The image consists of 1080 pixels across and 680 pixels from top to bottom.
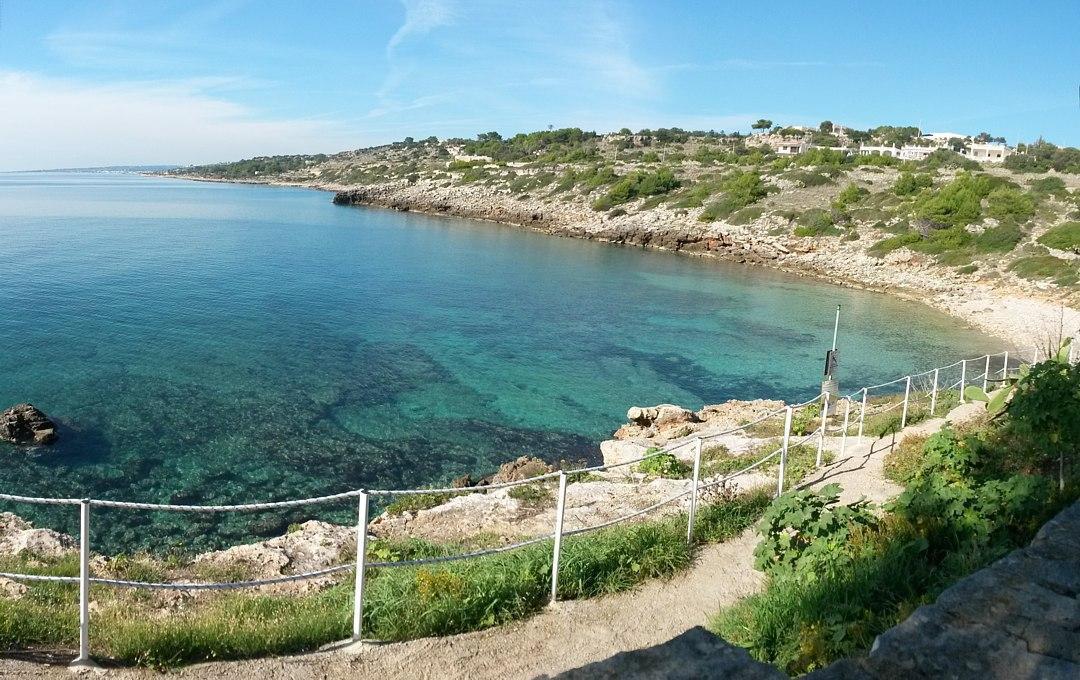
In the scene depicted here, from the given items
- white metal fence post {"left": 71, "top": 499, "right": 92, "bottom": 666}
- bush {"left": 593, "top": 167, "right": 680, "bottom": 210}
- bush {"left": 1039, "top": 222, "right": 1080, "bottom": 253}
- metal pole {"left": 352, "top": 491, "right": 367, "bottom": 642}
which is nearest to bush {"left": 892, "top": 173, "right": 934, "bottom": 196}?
bush {"left": 1039, "top": 222, "right": 1080, "bottom": 253}

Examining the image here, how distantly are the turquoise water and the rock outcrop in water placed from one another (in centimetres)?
43

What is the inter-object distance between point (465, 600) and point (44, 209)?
357 feet

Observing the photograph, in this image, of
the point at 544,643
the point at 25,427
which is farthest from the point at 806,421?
the point at 25,427

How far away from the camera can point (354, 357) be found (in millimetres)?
27750

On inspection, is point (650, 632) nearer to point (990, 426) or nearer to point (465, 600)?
point (465, 600)

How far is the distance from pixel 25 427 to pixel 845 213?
5946 cm

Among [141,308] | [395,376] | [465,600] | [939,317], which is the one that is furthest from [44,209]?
[465,600]

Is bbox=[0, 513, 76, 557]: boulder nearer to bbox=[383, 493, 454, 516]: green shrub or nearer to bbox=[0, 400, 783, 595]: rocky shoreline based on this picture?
bbox=[0, 400, 783, 595]: rocky shoreline

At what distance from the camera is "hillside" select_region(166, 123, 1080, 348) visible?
145 ft

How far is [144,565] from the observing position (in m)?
8.67

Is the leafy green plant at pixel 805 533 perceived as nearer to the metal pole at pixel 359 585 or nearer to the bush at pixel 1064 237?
the metal pole at pixel 359 585

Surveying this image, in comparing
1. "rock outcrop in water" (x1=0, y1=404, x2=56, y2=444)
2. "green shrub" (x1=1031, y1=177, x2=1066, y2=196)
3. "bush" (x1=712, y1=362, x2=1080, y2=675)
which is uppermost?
"green shrub" (x1=1031, y1=177, x2=1066, y2=196)

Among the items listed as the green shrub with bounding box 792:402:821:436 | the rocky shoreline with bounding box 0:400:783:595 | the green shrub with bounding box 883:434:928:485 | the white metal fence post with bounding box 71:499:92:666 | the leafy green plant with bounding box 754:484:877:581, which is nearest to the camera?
the white metal fence post with bounding box 71:499:92:666

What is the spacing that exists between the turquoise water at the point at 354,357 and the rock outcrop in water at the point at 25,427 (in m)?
0.43
